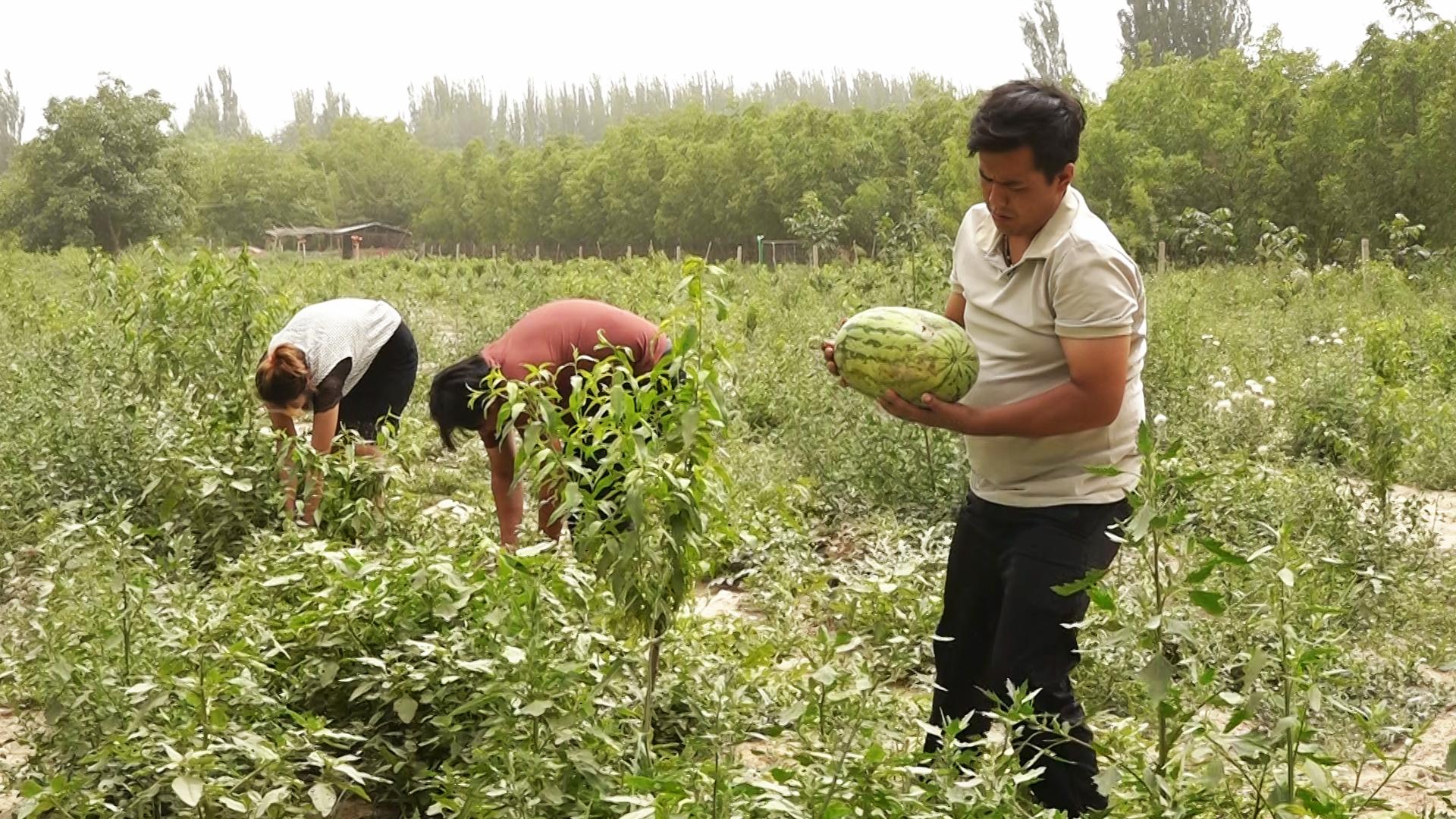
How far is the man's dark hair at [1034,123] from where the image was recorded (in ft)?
8.00

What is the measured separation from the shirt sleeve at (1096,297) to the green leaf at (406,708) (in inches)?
63.7

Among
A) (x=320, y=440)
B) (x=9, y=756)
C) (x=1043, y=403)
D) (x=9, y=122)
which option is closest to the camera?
(x=1043, y=403)

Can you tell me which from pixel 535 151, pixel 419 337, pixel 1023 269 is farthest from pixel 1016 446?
pixel 535 151

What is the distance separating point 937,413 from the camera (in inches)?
103

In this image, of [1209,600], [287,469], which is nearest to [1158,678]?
[1209,600]

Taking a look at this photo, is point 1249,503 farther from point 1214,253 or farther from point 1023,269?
point 1214,253

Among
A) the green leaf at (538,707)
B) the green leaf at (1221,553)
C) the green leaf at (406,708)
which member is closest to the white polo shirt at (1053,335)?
the green leaf at (1221,553)

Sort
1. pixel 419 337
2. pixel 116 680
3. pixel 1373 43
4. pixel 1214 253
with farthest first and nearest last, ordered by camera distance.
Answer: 1. pixel 1214 253
2. pixel 1373 43
3. pixel 419 337
4. pixel 116 680

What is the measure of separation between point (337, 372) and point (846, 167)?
108 ft

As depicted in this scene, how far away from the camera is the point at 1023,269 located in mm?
2590

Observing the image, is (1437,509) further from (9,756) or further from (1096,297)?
(9,756)

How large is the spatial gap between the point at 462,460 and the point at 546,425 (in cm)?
477

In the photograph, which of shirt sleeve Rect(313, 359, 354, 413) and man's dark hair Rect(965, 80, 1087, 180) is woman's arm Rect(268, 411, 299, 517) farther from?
man's dark hair Rect(965, 80, 1087, 180)

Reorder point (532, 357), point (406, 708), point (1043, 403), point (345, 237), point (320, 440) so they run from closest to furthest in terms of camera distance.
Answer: point (1043, 403), point (406, 708), point (532, 357), point (320, 440), point (345, 237)
